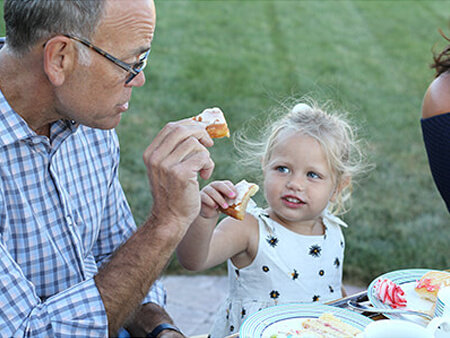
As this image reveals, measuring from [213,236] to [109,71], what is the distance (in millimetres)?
751

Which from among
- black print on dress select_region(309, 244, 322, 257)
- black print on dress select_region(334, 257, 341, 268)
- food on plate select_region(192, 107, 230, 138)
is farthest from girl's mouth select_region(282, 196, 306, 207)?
food on plate select_region(192, 107, 230, 138)

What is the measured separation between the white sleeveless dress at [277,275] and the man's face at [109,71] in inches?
31.7

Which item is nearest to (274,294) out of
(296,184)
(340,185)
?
(296,184)

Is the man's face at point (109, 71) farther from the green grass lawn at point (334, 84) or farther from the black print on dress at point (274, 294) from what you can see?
the green grass lawn at point (334, 84)

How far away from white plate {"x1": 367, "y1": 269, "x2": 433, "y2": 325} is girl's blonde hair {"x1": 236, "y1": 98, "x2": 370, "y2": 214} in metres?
0.63

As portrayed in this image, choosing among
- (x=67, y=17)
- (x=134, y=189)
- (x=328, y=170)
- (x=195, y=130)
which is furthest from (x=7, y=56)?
(x=134, y=189)

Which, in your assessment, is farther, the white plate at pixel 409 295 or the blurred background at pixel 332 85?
the blurred background at pixel 332 85

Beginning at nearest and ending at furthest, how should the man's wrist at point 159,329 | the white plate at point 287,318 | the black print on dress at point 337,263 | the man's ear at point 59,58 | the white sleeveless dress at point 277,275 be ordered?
1. the white plate at point 287,318
2. the man's ear at point 59,58
3. the man's wrist at point 159,329
4. the white sleeveless dress at point 277,275
5. the black print on dress at point 337,263

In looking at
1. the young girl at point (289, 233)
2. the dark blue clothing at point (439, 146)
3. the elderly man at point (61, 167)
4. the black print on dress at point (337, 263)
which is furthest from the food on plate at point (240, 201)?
the dark blue clothing at point (439, 146)

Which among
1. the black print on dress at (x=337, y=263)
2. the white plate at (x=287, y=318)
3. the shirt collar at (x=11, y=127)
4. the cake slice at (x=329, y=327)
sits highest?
the shirt collar at (x=11, y=127)

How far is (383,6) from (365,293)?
12270 millimetres

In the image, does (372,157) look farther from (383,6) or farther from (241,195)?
(383,6)

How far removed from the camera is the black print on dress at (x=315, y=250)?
2.48 meters

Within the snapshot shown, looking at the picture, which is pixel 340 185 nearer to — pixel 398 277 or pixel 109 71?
pixel 398 277
